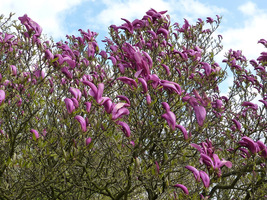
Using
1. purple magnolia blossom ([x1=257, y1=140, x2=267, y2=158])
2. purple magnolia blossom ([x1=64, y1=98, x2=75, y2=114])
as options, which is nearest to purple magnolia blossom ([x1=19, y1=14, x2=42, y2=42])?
purple magnolia blossom ([x1=64, y1=98, x2=75, y2=114])

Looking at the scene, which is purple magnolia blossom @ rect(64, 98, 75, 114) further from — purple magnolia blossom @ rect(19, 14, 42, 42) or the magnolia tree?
purple magnolia blossom @ rect(19, 14, 42, 42)

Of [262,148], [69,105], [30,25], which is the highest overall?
[30,25]

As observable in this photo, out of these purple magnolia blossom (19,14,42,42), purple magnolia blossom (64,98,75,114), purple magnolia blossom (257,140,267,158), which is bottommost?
purple magnolia blossom (257,140,267,158)

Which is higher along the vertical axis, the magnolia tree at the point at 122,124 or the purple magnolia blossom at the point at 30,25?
the purple magnolia blossom at the point at 30,25

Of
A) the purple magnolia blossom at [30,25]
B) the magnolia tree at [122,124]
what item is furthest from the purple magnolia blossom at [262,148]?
the purple magnolia blossom at [30,25]

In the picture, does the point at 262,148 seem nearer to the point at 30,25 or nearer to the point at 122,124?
the point at 122,124

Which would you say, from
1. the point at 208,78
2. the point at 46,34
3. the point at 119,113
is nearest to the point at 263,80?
the point at 208,78

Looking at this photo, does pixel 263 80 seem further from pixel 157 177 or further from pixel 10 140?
pixel 10 140

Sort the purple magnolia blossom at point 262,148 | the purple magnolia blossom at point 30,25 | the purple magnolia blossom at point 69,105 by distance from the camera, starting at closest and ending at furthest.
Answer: the purple magnolia blossom at point 69,105 < the purple magnolia blossom at point 262,148 < the purple magnolia blossom at point 30,25

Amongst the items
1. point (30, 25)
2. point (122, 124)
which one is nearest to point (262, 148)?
point (122, 124)

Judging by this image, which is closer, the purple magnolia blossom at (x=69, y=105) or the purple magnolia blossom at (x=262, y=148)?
the purple magnolia blossom at (x=69, y=105)

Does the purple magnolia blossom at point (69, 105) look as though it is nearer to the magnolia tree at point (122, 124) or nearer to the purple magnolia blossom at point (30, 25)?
the magnolia tree at point (122, 124)

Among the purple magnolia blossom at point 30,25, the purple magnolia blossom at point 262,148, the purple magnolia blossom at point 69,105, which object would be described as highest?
the purple magnolia blossom at point 30,25

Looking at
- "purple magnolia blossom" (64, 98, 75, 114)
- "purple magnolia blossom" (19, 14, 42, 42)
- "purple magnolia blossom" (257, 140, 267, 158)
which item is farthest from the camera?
"purple magnolia blossom" (19, 14, 42, 42)
